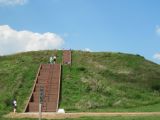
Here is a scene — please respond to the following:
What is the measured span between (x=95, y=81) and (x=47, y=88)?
5708 millimetres

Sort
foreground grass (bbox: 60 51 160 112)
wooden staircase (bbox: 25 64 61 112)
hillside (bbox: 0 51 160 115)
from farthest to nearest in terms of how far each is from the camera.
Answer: hillside (bbox: 0 51 160 115) → foreground grass (bbox: 60 51 160 112) → wooden staircase (bbox: 25 64 61 112)

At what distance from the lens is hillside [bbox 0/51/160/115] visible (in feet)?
151

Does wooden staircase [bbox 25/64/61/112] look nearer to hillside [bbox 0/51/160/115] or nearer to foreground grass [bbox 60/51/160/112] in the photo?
hillside [bbox 0/51/160/115]

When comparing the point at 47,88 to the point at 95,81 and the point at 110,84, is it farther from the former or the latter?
the point at 110,84

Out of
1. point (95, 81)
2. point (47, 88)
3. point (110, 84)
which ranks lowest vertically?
point (47, 88)

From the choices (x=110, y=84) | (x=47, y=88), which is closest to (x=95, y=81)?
(x=110, y=84)

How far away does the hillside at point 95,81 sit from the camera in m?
46.0

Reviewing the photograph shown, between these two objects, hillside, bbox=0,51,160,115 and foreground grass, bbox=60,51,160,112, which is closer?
foreground grass, bbox=60,51,160,112

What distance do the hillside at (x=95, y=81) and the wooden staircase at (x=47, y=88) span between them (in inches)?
26.4

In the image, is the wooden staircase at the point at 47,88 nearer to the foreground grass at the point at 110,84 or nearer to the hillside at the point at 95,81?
the hillside at the point at 95,81

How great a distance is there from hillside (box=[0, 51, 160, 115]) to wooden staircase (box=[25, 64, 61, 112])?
2.20ft

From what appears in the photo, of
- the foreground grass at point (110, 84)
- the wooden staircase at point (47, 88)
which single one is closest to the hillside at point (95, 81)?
the foreground grass at point (110, 84)

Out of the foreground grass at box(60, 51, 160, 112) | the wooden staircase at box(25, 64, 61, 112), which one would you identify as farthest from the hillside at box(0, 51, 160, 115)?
the wooden staircase at box(25, 64, 61, 112)

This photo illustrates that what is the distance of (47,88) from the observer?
49125 millimetres
